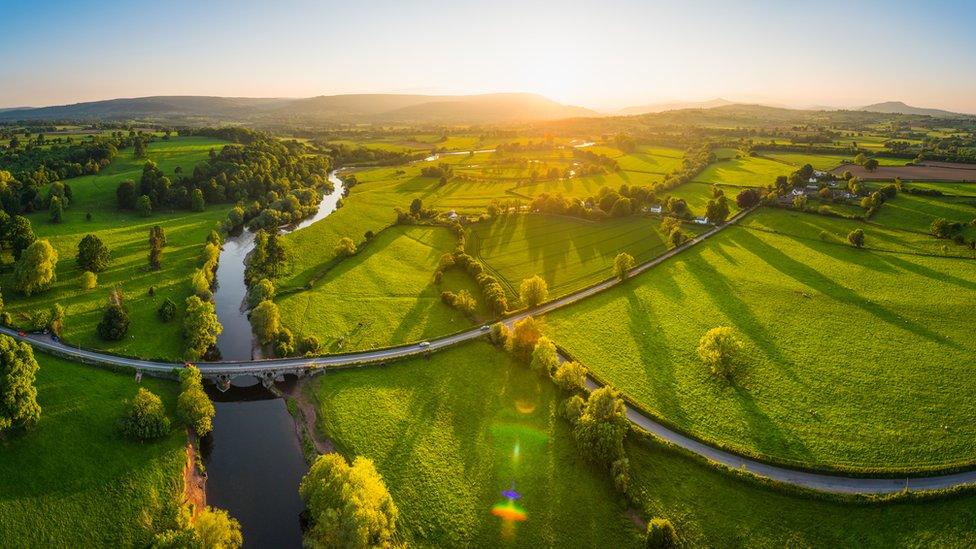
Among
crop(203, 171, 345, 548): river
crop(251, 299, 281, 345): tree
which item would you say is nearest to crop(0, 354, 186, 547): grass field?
crop(203, 171, 345, 548): river

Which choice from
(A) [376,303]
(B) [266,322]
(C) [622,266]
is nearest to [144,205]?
(B) [266,322]

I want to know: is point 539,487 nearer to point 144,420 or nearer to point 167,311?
point 144,420

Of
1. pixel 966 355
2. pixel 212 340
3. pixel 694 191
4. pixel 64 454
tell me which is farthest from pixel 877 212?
pixel 64 454

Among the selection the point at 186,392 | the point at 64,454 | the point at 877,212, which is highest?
the point at 877,212

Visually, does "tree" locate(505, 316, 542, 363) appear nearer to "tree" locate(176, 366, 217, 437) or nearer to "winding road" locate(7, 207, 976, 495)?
"winding road" locate(7, 207, 976, 495)

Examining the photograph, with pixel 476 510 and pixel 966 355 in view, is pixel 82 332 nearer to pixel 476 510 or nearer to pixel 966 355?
pixel 476 510

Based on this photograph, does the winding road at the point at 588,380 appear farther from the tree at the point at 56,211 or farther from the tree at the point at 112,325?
the tree at the point at 56,211
